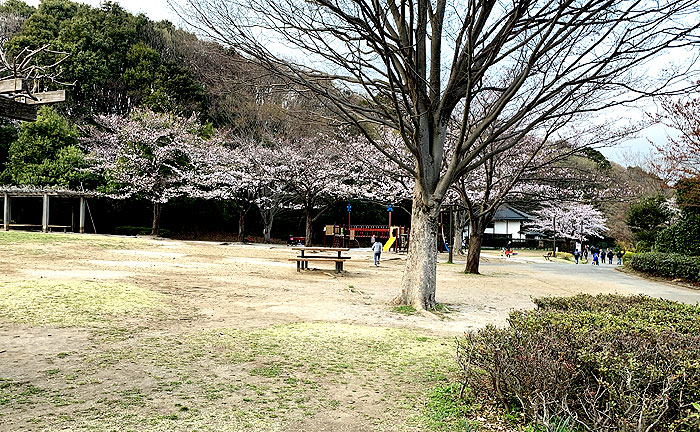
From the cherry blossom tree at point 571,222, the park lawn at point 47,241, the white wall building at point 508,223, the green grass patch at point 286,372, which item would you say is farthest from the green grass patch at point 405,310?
the white wall building at point 508,223

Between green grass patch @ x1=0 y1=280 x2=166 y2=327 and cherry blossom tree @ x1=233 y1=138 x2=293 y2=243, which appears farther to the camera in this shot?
cherry blossom tree @ x1=233 y1=138 x2=293 y2=243

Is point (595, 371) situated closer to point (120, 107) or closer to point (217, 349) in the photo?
point (217, 349)

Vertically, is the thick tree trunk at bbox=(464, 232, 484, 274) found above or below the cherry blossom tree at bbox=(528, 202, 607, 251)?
below

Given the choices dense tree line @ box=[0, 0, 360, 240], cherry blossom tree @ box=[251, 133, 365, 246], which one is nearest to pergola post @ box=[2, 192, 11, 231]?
dense tree line @ box=[0, 0, 360, 240]

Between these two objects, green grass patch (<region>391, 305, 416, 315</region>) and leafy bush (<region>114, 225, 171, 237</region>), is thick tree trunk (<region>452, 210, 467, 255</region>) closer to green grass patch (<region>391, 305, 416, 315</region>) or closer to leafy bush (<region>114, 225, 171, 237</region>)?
leafy bush (<region>114, 225, 171, 237</region>)

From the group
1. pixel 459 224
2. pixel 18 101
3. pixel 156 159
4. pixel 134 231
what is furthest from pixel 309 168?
pixel 18 101

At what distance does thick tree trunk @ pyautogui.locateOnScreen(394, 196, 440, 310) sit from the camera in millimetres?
8766

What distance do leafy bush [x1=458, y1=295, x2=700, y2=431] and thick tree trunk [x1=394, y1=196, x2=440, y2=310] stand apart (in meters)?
4.32

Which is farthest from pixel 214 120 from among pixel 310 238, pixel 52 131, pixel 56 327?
pixel 56 327

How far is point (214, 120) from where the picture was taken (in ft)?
108

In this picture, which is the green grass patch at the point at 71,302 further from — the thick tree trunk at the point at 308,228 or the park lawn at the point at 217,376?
the thick tree trunk at the point at 308,228

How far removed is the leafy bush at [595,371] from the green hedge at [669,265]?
1388 cm

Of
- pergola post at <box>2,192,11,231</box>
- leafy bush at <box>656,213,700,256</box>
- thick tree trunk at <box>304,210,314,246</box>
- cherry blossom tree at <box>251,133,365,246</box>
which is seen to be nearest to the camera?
leafy bush at <box>656,213,700,256</box>

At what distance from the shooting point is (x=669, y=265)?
17.3 meters
